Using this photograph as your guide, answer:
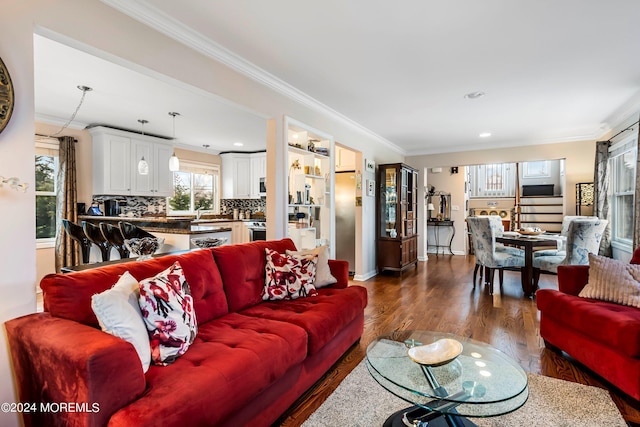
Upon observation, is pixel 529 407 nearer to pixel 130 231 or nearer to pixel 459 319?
pixel 459 319

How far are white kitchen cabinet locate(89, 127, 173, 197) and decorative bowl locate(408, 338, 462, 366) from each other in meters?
5.13

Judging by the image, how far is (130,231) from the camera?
3457 mm

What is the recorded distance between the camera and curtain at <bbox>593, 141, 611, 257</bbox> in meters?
4.69

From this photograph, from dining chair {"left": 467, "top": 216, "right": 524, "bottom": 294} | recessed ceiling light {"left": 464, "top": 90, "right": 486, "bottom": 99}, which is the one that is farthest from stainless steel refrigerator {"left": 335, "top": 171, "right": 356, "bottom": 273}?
recessed ceiling light {"left": 464, "top": 90, "right": 486, "bottom": 99}

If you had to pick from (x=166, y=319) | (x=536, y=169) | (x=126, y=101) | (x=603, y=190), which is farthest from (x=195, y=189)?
(x=536, y=169)

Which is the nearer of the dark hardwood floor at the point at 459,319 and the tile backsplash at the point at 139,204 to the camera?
the dark hardwood floor at the point at 459,319

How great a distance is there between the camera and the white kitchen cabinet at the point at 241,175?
7.25 metres

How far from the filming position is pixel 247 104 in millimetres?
3043

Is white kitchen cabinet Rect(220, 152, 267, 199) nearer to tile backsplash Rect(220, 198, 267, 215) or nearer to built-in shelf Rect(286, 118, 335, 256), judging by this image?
tile backsplash Rect(220, 198, 267, 215)

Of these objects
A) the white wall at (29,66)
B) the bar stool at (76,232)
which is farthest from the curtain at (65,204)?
the white wall at (29,66)

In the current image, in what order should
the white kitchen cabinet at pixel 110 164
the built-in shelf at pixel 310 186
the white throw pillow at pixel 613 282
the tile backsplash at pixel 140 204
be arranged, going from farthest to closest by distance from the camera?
the tile backsplash at pixel 140 204 < the white kitchen cabinet at pixel 110 164 < the built-in shelf at pixel 310 186 < the white throw pillow at pixel 613 282

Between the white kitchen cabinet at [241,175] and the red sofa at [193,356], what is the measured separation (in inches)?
196

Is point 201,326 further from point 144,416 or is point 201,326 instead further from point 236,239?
point 236,239

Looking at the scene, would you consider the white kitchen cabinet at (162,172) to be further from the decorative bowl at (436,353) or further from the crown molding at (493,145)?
the decorative bowl at (436,353)
